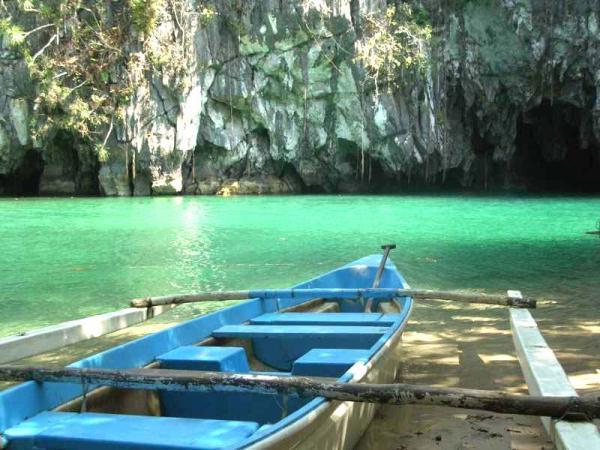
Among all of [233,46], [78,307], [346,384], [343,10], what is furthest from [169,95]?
[346,384]

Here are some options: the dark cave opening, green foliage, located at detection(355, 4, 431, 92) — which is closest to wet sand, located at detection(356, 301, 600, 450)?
green foliage, located at detection(355, 4, 431, 92)

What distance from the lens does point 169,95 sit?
2934 centimetres

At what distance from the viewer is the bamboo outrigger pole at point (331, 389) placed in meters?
2.95

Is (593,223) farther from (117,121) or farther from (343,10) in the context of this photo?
(117,121)

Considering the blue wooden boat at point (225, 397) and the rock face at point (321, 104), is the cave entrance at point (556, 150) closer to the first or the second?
the rock face at point (321, 104)

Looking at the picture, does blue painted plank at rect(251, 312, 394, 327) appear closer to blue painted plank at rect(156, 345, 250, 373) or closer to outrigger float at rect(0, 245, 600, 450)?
outrigger float at rect(0, 245, 600, 450)

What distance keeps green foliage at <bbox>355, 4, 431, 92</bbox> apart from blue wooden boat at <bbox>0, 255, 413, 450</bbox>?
23185 millimetres

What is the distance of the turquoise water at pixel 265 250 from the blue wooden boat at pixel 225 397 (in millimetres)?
3209

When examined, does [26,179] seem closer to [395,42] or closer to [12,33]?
[12,33]

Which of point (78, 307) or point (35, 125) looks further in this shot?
point (35, 125)

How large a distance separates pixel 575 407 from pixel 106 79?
1114 inches

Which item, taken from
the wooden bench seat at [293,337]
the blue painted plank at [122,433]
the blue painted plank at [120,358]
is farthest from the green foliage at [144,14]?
the blue painted plank at [122,433]

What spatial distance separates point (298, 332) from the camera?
489cm

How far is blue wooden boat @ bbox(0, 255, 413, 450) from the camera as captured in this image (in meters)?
2.85
